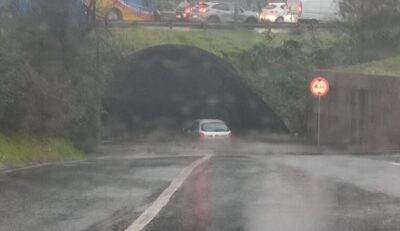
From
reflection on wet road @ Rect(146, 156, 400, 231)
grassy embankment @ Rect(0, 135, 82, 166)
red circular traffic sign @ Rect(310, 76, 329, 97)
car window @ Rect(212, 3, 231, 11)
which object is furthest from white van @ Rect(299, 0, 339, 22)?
reflection on wet road @ Rect(146, 156, 400, 231)

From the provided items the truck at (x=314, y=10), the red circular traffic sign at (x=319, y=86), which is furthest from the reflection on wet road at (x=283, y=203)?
the truck at (x=314, y=10)

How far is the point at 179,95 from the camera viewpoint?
47.9 metres

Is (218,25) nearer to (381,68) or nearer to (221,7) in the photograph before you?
(221,7)

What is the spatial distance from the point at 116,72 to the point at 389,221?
29801 millimetres

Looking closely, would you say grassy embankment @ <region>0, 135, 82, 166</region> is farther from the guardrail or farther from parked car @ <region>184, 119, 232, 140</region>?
the guardrail

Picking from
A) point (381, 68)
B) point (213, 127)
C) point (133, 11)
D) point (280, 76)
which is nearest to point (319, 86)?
point (381, 68)

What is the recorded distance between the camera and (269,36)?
46.1 metres

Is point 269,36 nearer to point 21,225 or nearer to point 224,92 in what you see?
point 224,92

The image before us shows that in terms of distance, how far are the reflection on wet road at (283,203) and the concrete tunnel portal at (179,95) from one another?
2770 centimetres

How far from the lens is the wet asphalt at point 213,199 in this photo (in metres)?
8.24

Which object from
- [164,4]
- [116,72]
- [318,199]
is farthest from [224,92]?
[318,199]

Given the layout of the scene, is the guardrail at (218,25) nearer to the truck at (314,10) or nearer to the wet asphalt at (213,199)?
the truck at (314,10)

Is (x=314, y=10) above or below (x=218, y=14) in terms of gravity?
above

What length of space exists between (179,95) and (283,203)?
126 feet
